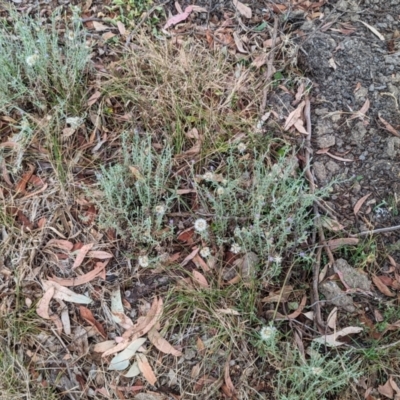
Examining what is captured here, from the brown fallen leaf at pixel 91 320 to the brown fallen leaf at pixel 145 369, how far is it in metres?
0.16

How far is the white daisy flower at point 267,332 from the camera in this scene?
5.65ft

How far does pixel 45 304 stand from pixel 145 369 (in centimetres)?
46

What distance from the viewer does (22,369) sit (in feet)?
5.88

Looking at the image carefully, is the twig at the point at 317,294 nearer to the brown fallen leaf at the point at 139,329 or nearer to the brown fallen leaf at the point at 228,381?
the brown fallen leaf at the point at 228,381

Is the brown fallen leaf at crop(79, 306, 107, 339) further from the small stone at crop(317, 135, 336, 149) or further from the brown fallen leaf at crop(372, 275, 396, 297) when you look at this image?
the small stone at crop(317, 135, 336, 149)

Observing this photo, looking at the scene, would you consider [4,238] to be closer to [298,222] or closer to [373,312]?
[298,222]

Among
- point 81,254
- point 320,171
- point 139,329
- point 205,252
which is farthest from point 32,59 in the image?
point 320,171

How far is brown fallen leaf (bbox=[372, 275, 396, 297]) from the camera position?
1.92m

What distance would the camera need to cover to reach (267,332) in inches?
69.1

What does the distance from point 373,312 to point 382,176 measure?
1.89ft

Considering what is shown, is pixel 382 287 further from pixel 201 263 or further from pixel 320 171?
pixel 201 263

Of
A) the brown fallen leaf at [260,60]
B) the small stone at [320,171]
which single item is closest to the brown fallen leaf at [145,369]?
the small stone at [320,171]

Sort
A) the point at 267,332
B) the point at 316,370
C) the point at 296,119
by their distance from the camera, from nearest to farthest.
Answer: the point at 316,370
the point at 267,332
the point at 296,119

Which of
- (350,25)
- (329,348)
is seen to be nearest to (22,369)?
(329,348)
